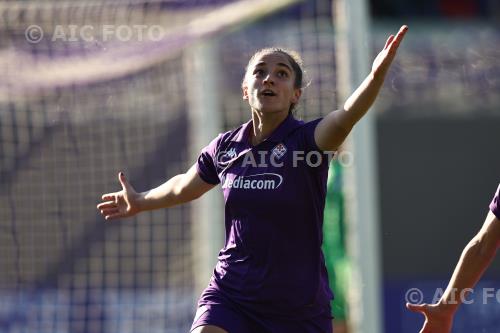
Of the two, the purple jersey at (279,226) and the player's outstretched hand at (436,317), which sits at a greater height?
the purple jersey at (279,226)

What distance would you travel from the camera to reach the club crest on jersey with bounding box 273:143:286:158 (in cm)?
476

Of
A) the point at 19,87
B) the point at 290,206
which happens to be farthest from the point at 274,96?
the point at 19,87

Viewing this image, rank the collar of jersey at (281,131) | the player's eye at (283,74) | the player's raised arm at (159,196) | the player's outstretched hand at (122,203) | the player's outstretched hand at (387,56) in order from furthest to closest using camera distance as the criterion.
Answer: the player's outstretched hand at (122,203), the player's raised arm at (159,196), the player's eye at (283,74), the collar of jersey at (281,131), the player's outstretched hand at (387,56)

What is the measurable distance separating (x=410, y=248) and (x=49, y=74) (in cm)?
882

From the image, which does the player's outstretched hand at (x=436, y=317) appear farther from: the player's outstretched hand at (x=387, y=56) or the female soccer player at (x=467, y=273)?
the player's outstretched hand at (x=387, y=56)

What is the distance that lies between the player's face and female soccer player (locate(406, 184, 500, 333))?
3.47 feet

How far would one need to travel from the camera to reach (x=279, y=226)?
4.73 meters

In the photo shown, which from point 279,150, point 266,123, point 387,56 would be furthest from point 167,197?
point 387,56

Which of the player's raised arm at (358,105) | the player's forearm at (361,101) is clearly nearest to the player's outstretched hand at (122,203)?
the player's raised arm at (358,105)

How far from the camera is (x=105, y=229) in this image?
8.41 metres

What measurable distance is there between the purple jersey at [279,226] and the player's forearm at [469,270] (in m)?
0.63

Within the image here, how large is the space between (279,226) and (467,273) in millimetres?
822

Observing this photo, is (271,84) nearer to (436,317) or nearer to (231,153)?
(231,153)

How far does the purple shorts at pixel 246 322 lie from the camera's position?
478cm
